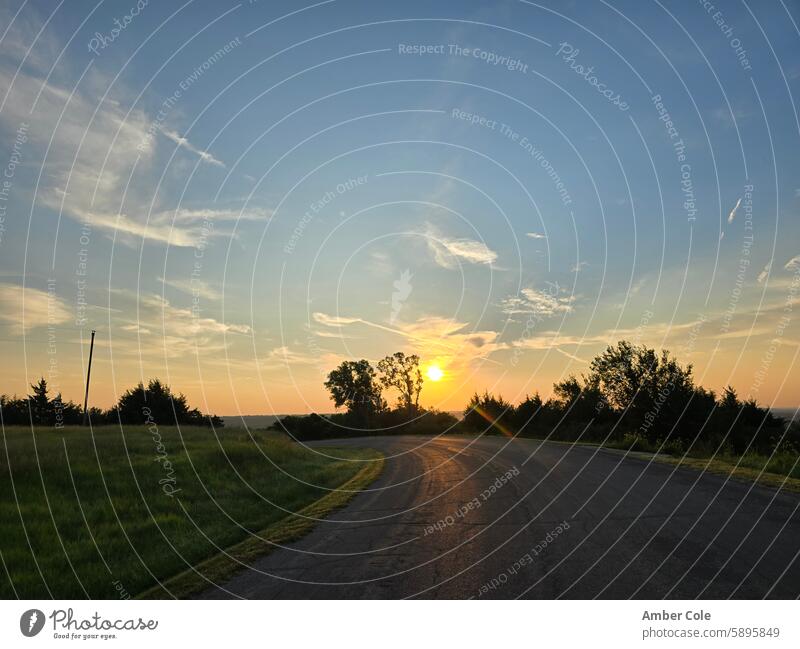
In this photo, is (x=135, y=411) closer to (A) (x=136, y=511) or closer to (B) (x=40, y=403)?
(B) (x=40, y=403)

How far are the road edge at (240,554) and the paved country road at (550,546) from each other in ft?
1.18

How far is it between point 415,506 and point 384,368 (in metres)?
81.1

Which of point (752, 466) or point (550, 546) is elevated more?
point (550, 546)

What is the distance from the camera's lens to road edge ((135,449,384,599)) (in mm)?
7672

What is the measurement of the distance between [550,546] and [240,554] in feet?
16.9

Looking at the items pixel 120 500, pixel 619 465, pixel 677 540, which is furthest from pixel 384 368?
pixel 677 540

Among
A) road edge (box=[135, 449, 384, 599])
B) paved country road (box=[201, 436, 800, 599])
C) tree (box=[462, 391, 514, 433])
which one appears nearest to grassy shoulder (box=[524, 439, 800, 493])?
paved country road (box=[201, 436, 800, 599])

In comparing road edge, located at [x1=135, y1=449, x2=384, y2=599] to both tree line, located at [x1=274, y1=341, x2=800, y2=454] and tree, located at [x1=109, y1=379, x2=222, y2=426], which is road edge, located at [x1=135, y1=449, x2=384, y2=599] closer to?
tree line, located at [x1=274, y1=341, x2=800, y2=454]

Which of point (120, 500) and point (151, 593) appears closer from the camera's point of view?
point (151, 593)

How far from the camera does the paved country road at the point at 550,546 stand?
266 inches

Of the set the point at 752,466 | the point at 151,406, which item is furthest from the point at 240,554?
the point at 151,406

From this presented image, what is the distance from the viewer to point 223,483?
18.6m

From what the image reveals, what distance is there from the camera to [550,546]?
8633 mm

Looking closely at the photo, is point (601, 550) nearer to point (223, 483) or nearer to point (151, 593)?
point (151, 593)
